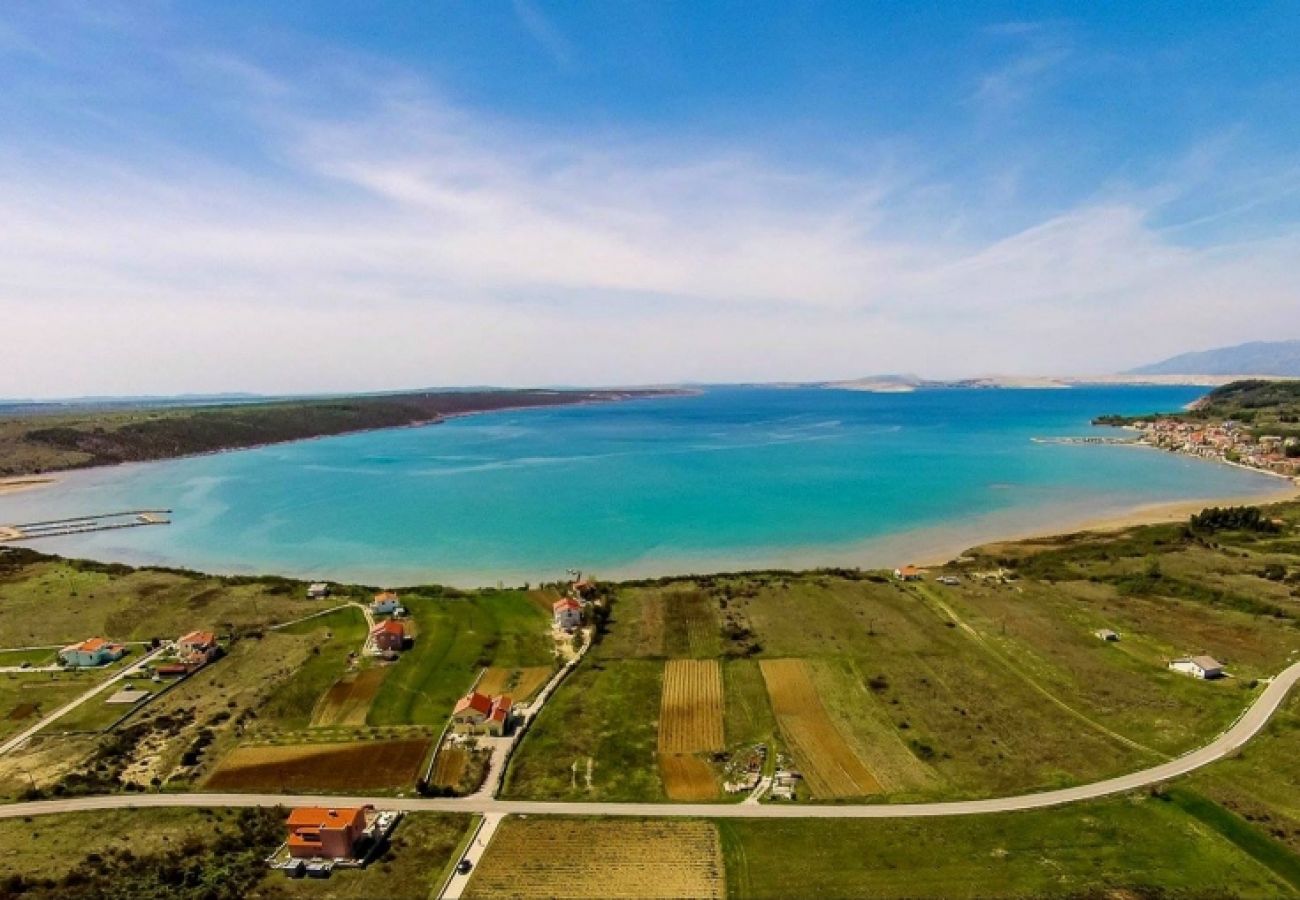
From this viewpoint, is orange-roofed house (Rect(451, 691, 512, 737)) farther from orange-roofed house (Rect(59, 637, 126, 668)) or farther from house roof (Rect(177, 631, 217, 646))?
orange-roofed house (Rect(59, 637, 126, 668))

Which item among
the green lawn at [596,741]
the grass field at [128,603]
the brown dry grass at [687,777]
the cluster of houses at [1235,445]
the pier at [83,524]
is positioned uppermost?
the cluster of houses at [1235,445]

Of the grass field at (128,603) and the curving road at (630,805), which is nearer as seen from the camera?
the curving road at (630,805)

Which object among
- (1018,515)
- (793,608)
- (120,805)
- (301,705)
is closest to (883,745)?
(793,608)

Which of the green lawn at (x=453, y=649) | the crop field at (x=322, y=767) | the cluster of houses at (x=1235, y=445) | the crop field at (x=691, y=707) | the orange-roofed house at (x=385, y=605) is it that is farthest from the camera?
the cluster of houses at (x=1235, y=445)

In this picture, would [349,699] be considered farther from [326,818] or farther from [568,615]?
[568,615]

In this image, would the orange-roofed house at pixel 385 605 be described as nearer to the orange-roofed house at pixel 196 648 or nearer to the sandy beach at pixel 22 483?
the orange-roofed house at pixel 196 648

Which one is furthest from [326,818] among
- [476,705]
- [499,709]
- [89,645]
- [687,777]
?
[89,645]

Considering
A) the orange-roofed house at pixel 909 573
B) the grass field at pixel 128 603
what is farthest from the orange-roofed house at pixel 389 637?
the orange-roofed house at pixel 909 573
